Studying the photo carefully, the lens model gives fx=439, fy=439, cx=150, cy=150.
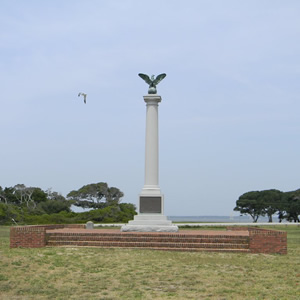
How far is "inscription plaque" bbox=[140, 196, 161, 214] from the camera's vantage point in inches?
736

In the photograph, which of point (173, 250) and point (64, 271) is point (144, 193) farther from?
point (64, 271)

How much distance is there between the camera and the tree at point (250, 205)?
2522 inches

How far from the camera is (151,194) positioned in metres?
18.8

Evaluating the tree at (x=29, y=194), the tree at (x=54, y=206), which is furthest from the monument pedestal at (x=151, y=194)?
the tree at (x=29, y=194)

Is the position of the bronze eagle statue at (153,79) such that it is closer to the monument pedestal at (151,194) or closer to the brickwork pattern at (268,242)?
the monument pedestal at (151,194)

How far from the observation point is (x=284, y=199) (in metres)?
61.8

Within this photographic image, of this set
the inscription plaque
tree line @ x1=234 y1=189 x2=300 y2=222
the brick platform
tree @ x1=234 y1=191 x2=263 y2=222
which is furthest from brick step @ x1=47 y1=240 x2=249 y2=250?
tree @ x1=234 y1=191 x2=263 y2=222

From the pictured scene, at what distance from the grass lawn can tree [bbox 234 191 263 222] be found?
51489mm

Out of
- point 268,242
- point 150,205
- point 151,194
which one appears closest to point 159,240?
point 150,205

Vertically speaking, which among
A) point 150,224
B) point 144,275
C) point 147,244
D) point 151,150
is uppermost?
point 151,150

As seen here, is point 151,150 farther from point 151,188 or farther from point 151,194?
point 151,194

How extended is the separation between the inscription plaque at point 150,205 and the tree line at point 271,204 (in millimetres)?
42665

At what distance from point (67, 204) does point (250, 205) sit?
28.7m

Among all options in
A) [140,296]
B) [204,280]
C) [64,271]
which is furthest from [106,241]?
[140,296]
